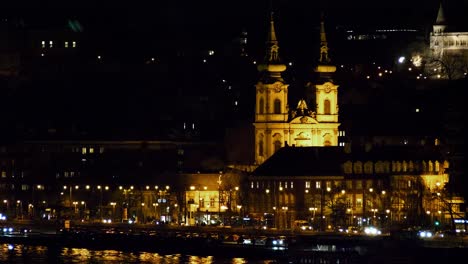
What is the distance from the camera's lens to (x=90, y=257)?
298ft

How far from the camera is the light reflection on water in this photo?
88.6 m

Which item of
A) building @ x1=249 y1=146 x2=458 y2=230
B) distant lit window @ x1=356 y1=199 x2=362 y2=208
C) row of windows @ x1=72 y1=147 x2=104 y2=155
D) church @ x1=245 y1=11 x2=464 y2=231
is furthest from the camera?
row of windows @ x1=72 y1=147 x2=104 y2=155

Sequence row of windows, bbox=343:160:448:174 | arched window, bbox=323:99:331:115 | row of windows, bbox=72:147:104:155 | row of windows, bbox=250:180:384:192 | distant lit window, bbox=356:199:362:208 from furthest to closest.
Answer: row of windows, bbox=72:147:104:155, arched window, bbox=323:99:331:115, row of windows, bbox=343:160:448:174, row of windows, bbox=250:180:384:192, distant lit window, bbox=356:199:362:208

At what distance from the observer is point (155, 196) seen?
11469 centimetres

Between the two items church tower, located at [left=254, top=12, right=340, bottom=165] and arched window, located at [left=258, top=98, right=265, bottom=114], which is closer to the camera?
church tower, located at [left=254, top=12, right=340, bottom=165]

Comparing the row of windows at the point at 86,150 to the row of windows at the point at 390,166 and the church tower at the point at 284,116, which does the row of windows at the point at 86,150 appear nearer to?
the church tower at the point at 284,116

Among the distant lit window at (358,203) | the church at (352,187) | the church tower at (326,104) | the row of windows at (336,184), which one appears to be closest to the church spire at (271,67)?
the church tower at (326,104)

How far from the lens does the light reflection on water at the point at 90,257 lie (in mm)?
88562

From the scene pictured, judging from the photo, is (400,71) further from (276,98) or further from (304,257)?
(304,257)

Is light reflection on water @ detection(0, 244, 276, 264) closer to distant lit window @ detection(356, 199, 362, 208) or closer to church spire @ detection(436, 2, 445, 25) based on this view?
distant lit window @ detection(356, 199, 362, 208)

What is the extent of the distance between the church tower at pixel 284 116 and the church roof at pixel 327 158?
8.15m

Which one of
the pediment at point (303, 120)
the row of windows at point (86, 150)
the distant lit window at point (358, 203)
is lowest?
the distant lit window at point (358, 203)

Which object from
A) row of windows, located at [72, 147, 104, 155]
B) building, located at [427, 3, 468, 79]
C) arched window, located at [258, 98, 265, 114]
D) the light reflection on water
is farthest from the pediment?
the light reflection on water

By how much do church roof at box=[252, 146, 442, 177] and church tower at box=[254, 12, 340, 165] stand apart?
26.7 feet
